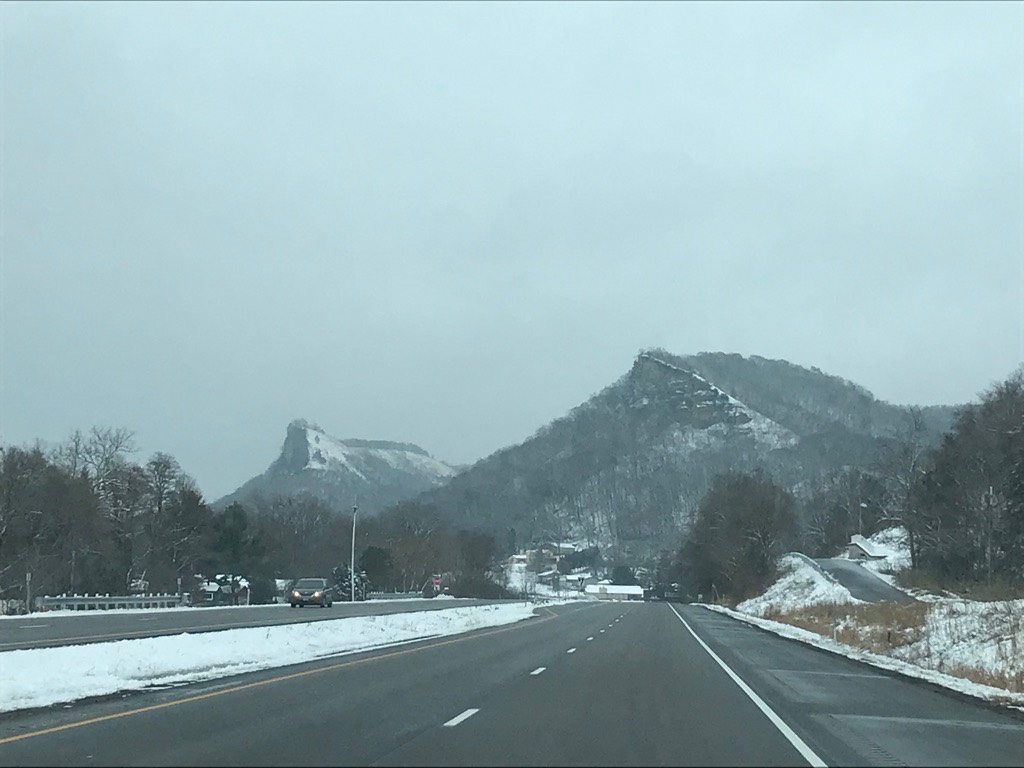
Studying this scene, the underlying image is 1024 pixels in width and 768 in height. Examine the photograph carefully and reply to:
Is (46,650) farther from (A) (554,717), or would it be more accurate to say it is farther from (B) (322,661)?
(A) (554,717)

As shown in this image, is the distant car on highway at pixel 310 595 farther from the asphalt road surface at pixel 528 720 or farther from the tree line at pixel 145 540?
the asphalt road surface at pixel 528 720

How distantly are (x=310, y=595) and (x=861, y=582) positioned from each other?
43.2 metres

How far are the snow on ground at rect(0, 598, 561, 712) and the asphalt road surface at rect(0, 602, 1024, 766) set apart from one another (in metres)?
1.27

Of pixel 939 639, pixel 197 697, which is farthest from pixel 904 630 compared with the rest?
pixel 197 697

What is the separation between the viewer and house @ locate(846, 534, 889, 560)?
115375 mm

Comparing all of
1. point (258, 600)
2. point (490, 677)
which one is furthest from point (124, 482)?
point (490, 677)

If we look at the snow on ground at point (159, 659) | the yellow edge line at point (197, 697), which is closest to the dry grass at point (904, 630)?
the yellow edge line at point (197, 697)

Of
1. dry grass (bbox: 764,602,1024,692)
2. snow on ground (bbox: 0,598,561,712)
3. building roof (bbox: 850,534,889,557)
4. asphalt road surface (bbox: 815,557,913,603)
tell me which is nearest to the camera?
snow on ground (bbox: 0,598,561,712)

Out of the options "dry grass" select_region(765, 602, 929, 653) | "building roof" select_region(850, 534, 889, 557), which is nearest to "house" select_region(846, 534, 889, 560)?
"building roof" select_region(850, 534, 889, 557)

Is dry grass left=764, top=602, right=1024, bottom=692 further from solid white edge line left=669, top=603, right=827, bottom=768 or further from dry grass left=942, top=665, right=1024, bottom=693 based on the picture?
solid white edge line left=669, top=603, right=827, bottom=768

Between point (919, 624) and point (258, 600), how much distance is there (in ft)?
222

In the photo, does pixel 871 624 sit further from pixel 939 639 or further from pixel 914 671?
pixel 914 671

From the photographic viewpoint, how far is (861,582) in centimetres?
8588

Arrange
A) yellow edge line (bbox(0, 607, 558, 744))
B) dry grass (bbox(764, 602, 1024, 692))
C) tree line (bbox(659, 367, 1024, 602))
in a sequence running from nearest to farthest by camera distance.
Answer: yellow edge line (bbox(0, 607, 558, 744))
dry grass (bbox(764, 602, 1024, 692))
tree line (bbox(659, 367, 1024, 602))
